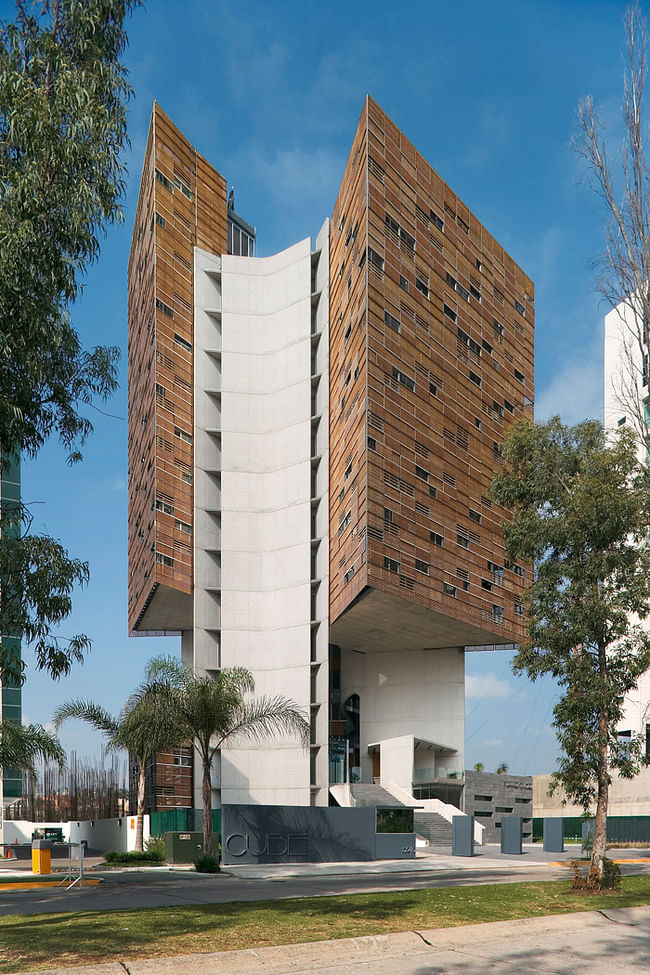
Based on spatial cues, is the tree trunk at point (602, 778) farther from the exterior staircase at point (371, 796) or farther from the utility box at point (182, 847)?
the exterior staircase at point (371, 796)

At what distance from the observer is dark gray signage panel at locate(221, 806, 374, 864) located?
1351 inches

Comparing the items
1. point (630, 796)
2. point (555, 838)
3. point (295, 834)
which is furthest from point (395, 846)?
point (630, 796)

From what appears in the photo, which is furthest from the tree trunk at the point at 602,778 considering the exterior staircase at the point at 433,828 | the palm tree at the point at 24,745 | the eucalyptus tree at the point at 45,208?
the exterior staircase at the point at 433,828

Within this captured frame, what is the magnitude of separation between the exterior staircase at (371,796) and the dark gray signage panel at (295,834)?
2456cm

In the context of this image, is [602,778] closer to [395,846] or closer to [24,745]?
[395,846]

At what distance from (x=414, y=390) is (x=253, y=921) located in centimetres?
4509

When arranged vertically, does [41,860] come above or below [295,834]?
above

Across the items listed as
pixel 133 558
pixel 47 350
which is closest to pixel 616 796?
pixel 133 558

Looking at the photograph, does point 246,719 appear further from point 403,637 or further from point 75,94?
point 403,637

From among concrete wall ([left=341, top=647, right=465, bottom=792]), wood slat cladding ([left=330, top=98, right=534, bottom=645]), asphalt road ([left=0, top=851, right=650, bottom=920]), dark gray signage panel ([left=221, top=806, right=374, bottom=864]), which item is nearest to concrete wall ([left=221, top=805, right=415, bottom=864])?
dark gray signage panel ([left=221, top=806, right=374, bottom=864])

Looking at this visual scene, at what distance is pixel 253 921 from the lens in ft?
50.6

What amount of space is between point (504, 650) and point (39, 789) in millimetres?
36125

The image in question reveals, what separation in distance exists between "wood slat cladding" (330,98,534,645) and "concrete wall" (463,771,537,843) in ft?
33.1

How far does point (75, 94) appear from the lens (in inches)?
565
